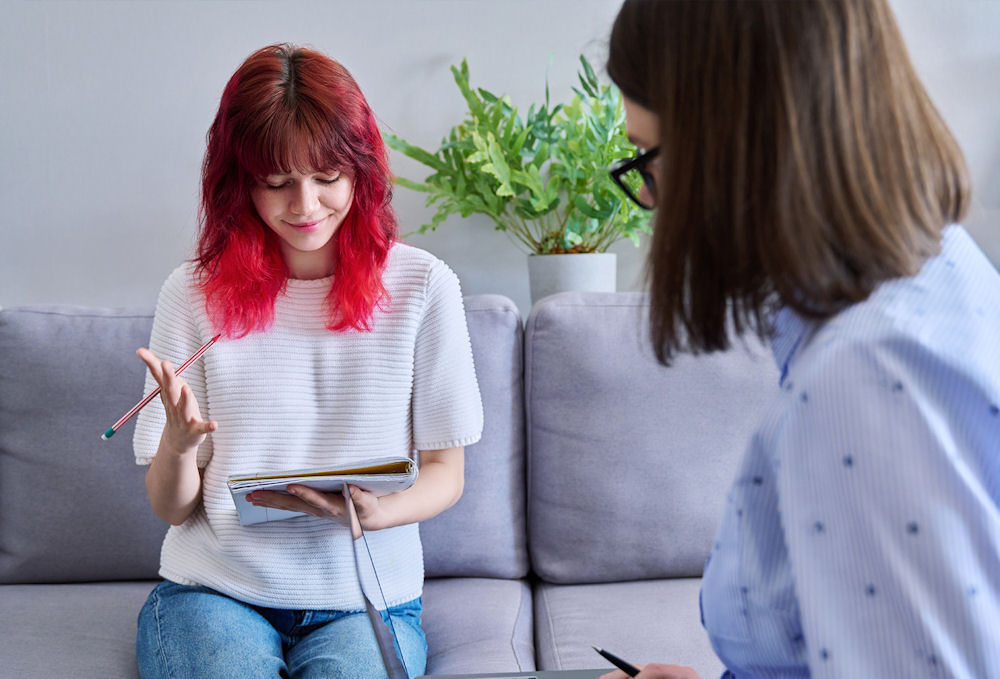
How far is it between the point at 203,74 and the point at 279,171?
2.74 feet

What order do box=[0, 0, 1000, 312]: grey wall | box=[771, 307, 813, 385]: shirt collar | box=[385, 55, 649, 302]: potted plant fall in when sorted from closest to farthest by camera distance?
box=[771, 307, 813, 385]: shirt collar < box=[385, 55, 649, 302]: potted plant < box=[0, 0, 1000, 312]: grey wall

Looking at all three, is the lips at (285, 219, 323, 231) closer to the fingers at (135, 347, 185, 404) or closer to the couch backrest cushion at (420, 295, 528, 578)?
the fingers at (135, 347, 185, 404)

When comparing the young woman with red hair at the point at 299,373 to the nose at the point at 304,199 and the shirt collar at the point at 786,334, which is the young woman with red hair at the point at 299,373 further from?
the shirt collar at the point at 786,334

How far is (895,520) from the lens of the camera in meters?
0.46

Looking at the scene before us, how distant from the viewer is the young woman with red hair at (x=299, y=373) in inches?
44.9

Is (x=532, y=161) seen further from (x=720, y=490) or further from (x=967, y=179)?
(x=967, y=179)

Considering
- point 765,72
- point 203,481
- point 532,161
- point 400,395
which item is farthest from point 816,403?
point 532,161

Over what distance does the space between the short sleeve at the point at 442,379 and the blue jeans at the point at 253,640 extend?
0.84 ft

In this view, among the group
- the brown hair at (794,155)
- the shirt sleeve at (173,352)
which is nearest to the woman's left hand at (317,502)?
the shirt sleeve at (173,352)

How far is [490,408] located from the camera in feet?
4.93

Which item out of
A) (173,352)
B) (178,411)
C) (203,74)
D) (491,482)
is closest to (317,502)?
(178,411)

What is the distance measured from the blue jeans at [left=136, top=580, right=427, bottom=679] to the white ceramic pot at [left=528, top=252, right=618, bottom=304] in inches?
27.8

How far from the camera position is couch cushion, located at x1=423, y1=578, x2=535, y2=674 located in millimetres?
1198

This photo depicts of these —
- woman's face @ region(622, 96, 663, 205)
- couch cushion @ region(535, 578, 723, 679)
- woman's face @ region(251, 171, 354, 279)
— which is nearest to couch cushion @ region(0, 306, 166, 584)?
woman's face @ region(251, 171, 354, 279)
